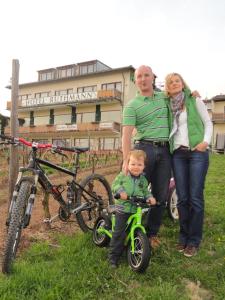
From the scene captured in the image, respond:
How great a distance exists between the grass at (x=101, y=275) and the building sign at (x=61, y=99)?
3441cm

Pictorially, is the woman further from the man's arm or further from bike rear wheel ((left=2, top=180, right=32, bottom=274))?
bike rear wheel ((left=2, top=180, right=32, bottom=274))

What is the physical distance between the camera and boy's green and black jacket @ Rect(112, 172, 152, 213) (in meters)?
4.02

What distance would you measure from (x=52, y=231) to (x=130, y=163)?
1869mm

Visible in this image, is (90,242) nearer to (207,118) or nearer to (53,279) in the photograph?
(53,279)

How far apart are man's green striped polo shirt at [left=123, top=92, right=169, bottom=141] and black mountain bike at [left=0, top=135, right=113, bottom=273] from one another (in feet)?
3.67

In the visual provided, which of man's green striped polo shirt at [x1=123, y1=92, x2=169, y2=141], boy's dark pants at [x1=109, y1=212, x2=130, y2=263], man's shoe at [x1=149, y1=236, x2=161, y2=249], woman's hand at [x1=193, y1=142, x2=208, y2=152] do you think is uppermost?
man's green striped polo shirt at [x1=123, y1=92, x2=169, y2=141]

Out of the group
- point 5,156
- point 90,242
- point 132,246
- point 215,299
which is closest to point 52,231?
point 90,242

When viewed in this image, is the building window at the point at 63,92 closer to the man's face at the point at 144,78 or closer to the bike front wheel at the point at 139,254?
the man's face at the point at 144,78

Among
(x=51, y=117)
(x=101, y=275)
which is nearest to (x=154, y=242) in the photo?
(x=101, y=275)

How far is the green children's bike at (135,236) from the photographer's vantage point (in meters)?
3.72

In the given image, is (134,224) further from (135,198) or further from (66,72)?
(66,72)

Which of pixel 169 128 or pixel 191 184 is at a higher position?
pixel 169 128

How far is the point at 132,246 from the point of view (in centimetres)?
391

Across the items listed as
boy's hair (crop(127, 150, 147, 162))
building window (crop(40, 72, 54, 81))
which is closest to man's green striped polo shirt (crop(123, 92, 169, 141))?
boy's hair (crop(127, 150, 147, 162))
